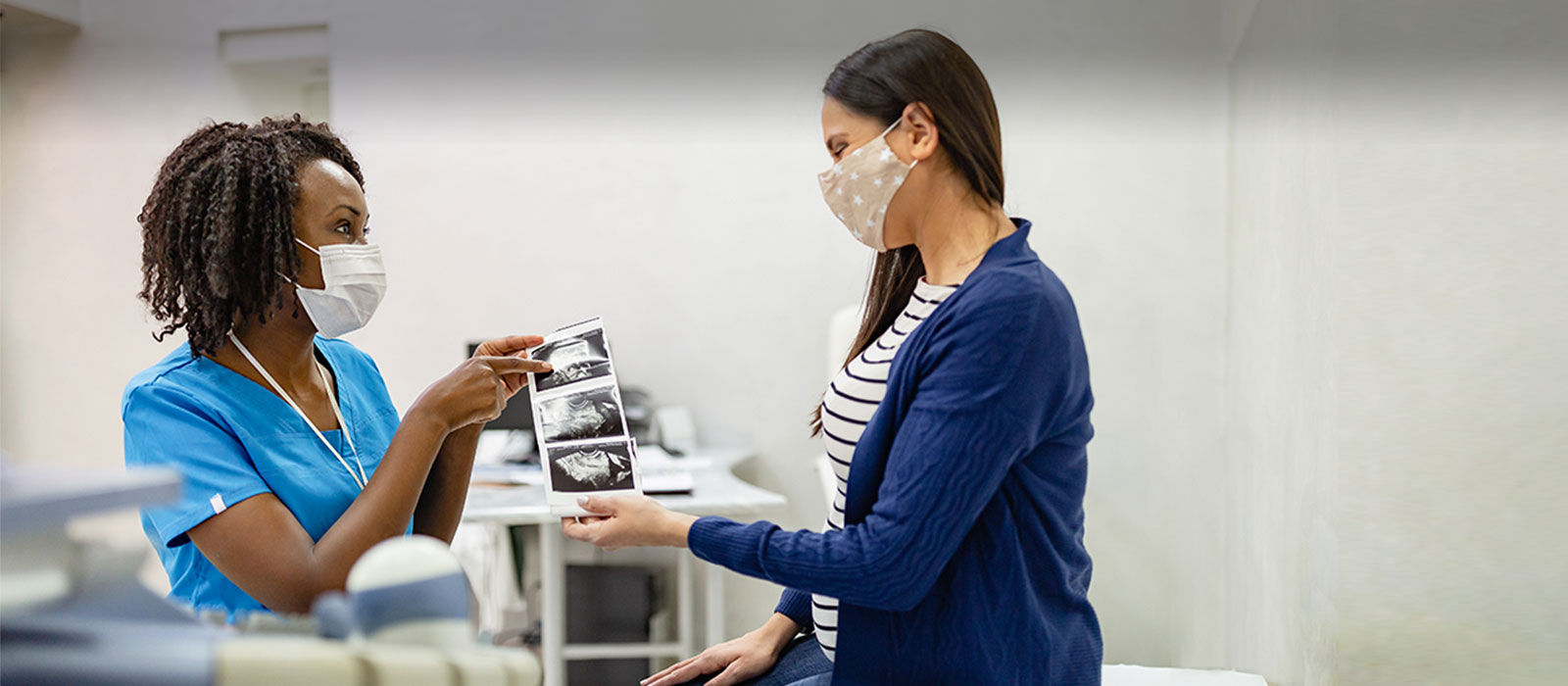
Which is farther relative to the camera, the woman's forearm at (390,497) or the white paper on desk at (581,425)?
the white paper on desk at (581,425)

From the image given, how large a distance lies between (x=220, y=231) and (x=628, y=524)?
1.77 ft

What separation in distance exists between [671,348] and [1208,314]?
1.82 meters

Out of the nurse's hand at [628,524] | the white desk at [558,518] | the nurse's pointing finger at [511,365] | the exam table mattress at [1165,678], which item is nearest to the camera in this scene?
the nurse's hand at [628,524]

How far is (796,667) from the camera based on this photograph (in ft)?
4.37

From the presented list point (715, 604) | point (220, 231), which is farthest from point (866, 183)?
point (715, 604)

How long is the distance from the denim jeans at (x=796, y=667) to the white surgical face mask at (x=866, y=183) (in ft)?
1.80

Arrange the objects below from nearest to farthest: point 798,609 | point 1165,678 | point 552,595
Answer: point 798,609, point 1165,678, point 552,595

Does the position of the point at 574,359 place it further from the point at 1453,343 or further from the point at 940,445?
the point at 1453,343

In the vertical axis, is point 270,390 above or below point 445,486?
above

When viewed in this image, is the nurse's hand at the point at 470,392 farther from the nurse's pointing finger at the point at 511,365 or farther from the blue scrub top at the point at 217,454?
the blue scrub top at the point at 217,454

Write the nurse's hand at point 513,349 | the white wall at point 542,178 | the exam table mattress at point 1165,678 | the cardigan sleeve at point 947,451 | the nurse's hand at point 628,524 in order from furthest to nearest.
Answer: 1. the white wall at point 542,178
2. the exam table mattress at point 1165,678
3. the nurse's hand at point 513,349
4. the nurse's hand at point 628,524
5. the cardigan sleeve at point 947,451

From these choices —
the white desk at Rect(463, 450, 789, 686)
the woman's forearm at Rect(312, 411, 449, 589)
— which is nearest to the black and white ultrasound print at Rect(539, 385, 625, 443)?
the woman's forearm at Rect(312, 411, 449, 589)

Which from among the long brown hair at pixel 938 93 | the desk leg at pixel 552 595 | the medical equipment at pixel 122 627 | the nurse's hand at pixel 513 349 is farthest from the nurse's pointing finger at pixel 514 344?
the desk leg at pixel 552 595

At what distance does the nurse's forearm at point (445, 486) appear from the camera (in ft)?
4.23
